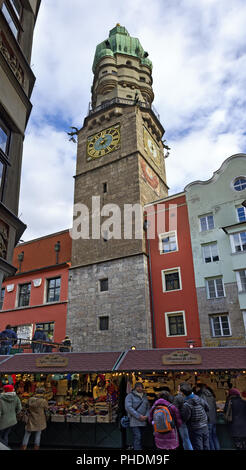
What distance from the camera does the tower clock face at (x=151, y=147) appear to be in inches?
1250

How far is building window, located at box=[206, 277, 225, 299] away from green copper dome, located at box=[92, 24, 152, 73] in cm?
3026

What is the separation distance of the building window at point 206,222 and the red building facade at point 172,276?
103cm

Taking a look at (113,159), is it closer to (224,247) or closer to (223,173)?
(223,173)

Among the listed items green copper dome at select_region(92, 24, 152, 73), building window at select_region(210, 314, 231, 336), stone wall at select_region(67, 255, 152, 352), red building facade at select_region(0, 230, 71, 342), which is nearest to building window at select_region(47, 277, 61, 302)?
red building facade at select_region(0, 230, 71, 342)

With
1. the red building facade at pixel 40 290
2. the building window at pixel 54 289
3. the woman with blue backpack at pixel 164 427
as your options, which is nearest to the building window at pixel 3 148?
the woman with blue backpack at pixel 164 427

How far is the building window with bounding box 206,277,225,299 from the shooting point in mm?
21406

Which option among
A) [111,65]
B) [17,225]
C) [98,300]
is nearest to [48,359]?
[17,225]

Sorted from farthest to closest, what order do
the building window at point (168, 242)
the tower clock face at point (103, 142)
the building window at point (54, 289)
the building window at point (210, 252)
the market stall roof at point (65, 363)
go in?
the tower clock face at point (103, 142)
the building window at point (54, 289)
the building window at point (168, 242)
the building window at point (210, 252)
the market stall roof at point (65, 363)

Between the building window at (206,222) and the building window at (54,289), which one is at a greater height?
the building window at (206,222)

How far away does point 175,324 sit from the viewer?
22.4 metres

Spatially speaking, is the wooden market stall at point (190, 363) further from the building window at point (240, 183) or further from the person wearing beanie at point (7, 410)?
the building window at point (240, 183)

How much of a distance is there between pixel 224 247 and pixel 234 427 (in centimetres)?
1503

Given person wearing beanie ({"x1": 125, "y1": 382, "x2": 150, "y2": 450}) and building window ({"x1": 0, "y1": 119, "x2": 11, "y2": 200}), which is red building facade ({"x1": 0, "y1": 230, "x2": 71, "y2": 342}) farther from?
person wearing beanie ({"x1": 125, "y1": 382, "x2": 150, "y2": 450})

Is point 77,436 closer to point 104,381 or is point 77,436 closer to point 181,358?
point 104,381
